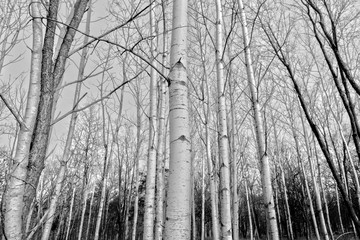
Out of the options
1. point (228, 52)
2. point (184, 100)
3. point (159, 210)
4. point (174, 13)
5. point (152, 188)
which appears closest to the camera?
point (184, 100)

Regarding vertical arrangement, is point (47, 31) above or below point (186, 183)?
above

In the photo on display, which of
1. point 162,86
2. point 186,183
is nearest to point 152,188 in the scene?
point 162,86

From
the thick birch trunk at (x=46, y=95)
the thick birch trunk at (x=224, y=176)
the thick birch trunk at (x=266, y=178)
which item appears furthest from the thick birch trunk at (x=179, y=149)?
the thick birch trunk at (x=266, y=178)

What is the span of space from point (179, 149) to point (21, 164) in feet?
3.06

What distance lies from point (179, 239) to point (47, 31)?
1.64 metres

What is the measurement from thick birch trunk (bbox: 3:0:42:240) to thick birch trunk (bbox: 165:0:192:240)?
2.68 feet

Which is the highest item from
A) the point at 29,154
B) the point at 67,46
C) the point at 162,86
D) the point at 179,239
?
the point at 162,86

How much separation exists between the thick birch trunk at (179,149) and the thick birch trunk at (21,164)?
82 centimetres

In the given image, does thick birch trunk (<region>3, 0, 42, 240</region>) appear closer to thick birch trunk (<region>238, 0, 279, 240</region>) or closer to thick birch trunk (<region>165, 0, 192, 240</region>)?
thick birch trunk (<region>165, 0, 192, 240</region>)

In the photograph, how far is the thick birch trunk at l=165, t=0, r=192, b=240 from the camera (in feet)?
3.58

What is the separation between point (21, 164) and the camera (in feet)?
4.51

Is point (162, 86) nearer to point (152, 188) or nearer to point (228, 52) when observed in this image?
point (152, 188)

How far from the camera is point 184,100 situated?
4.27 feet

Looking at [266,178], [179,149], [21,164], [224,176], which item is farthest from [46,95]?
[266,178]
